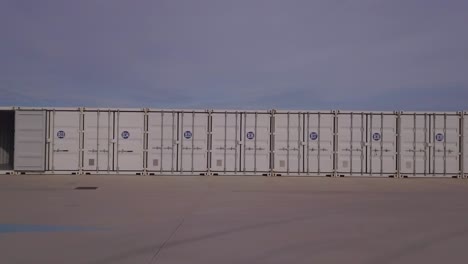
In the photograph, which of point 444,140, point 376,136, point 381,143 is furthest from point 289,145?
point 444,140

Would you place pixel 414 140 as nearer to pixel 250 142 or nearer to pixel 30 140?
pixel 250 142

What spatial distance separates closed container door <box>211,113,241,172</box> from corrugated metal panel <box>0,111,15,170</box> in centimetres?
1026

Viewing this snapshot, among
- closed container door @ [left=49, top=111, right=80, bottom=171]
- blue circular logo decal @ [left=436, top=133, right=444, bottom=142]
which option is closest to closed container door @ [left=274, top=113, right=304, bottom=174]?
blue circular logo decal @ [left=436, top=133, right=444, bottom=142]

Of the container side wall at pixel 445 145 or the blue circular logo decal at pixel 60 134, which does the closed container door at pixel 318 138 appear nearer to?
the container side wall at pixel 445 145

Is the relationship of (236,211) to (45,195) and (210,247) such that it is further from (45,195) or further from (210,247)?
(45,195)

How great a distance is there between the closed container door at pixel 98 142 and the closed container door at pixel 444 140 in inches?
582

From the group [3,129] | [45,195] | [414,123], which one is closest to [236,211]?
[45,195]

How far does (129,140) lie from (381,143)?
11590mm

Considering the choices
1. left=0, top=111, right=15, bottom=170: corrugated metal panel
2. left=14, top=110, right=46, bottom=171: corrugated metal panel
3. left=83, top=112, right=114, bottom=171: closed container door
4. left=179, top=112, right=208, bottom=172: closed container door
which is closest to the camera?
left=14, top=110, right=46, bottom=171: corrugated metal panel

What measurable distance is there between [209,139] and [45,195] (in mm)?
8911

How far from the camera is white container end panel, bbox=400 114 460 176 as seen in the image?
21750 mm

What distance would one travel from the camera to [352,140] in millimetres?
21734

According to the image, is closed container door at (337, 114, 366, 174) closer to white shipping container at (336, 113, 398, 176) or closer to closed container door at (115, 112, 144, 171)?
white shipping container at (336, 113, 398, 176)

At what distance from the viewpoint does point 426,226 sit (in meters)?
9.51
